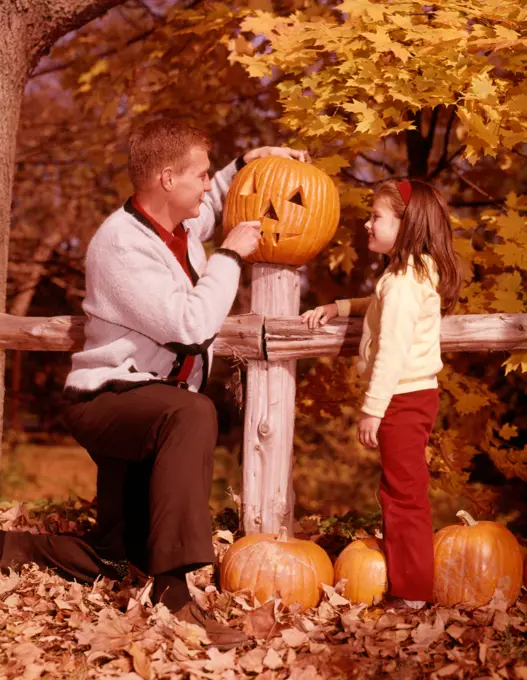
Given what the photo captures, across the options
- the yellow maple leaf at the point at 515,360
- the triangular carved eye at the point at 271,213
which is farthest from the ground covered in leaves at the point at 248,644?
the triangular carved eye at the point at 271,213

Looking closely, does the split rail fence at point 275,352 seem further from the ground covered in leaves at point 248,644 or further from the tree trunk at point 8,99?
the tree trunk at point 8,99

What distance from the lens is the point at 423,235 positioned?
3.48 metres

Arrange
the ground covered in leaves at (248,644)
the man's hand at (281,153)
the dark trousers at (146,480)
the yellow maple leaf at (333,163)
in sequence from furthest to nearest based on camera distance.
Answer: the yellow maple leaf at (333,163), the man's hand at (281,153), the dark trousers at (146,480), the ground covered in leaves at (248,644)

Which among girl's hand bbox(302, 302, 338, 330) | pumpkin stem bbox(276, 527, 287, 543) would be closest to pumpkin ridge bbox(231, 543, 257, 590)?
pumpkin stem bbox(276, 527, 287, 543)

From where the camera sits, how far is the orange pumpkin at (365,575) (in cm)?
351

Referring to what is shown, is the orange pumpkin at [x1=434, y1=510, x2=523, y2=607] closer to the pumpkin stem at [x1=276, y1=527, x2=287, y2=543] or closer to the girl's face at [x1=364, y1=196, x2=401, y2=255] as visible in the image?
the pumpkin stem at [x1=276, y1=527, x2=287, y2=543]

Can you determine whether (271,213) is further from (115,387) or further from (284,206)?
(115,387)

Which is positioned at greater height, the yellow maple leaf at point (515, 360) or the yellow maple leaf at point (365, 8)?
the yellow maple leaf at point (365, 8)

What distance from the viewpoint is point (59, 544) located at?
12.4 ft

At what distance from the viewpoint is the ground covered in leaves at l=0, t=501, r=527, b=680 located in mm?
2902

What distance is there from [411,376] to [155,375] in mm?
1042

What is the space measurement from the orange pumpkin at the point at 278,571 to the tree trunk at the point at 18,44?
1.73m

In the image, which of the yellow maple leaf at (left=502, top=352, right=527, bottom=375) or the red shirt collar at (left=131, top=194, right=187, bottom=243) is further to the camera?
the yellow maple leaf at (left=502, top=352, right=527, bottom=375)

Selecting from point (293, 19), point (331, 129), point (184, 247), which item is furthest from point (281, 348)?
point (293, 19)
